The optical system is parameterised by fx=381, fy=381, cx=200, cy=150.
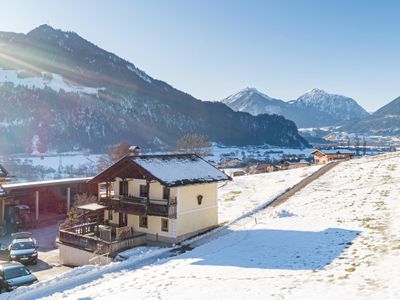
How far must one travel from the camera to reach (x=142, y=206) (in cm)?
Result: 2961

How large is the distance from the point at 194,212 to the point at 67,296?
14.6 m

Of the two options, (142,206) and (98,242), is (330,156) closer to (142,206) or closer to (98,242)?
(142,206)

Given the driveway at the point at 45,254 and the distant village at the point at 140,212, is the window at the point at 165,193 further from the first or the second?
the driveway at the point at 45,254

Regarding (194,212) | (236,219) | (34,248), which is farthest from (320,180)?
(34,248)

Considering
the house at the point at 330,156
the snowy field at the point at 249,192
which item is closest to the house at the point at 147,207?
the snowy field at the point at 249,192

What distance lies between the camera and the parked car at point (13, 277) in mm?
22183

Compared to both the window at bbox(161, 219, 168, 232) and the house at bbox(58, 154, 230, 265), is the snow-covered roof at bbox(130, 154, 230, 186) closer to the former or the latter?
the house at bbox(58, 154, 230, 265)

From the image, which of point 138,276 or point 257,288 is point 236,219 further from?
point 257,288

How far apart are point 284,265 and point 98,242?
14974 millimetres

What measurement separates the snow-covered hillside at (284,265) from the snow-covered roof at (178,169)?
4.95 m

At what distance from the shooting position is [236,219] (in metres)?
35.0

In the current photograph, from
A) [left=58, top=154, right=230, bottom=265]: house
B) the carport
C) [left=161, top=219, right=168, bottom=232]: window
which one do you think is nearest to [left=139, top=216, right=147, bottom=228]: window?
[left=58, top=154, right=230, bottom=265]: house

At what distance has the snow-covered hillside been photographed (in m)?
15.2

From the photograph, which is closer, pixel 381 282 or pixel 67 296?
pixel 381 282
